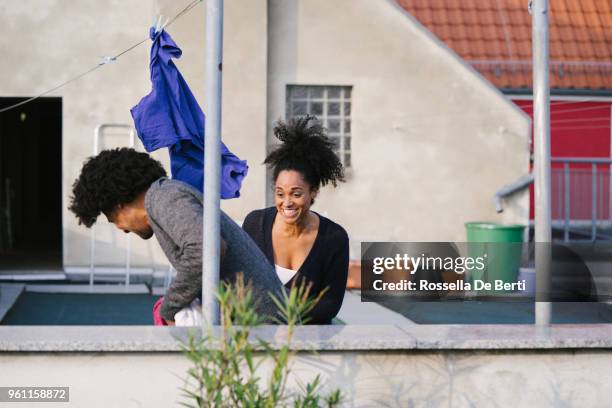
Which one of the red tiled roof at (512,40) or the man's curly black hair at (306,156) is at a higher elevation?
the red tiled roof at (512,40)

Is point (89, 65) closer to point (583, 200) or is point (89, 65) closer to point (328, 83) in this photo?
point (328, 83)

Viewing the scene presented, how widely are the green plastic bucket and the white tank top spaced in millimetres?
7586

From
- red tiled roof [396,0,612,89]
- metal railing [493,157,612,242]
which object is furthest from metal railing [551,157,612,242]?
red tiled roof [396,0,612,89]

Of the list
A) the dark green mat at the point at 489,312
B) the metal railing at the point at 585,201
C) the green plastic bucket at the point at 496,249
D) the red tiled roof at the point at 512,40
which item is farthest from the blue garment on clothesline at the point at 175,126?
the red tiled roof at the point at 512,40

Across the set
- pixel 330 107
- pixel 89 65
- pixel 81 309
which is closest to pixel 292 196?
pixel 81 309

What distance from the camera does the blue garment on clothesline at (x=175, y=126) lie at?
5.36 meters

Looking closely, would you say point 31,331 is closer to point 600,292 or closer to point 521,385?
point 521,385

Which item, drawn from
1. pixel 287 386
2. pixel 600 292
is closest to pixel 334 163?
pixel 287 386

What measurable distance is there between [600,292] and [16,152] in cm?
1175

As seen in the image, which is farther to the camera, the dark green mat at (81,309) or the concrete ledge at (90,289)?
the concrete ledge at (90,289)

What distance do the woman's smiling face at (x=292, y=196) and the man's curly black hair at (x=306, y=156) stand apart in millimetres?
36

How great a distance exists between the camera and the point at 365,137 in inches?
582

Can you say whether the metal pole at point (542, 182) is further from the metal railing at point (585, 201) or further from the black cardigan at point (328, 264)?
the metal railing at point (585, 201)

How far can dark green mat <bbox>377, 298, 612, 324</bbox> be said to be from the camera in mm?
11258
